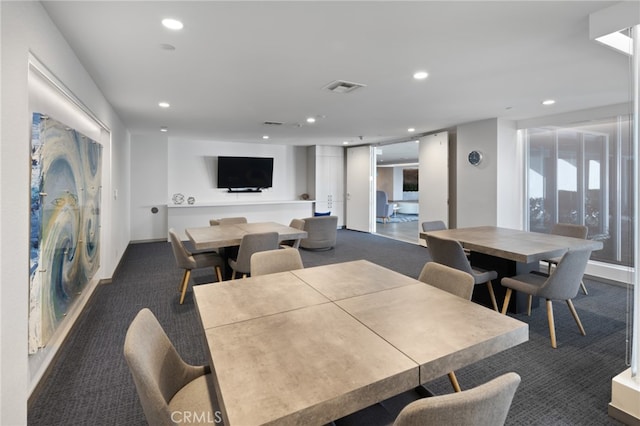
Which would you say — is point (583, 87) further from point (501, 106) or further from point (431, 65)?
point (431, 65)

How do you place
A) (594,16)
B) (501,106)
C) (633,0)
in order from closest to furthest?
(633,0) < (594,16) < (501,106)

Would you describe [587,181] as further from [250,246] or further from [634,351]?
[250,246]

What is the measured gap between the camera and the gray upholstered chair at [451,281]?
5.91 feet

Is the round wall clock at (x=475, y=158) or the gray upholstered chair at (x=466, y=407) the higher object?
the round wall clock at (x=475, y=158)

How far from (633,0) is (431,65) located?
1329 mm

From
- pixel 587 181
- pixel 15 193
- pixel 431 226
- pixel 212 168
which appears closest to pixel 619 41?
pixel 431 226

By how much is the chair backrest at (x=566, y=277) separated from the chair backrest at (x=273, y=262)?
2.03 metres

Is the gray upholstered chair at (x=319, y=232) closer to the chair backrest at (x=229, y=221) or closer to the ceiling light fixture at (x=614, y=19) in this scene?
the chair backrest at (x=229, y=221)

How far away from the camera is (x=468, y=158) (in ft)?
18.8

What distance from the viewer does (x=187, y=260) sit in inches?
140

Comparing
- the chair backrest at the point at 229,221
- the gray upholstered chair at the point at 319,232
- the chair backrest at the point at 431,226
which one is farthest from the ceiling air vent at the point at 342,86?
the gray upholstered chair at the point at 319,232

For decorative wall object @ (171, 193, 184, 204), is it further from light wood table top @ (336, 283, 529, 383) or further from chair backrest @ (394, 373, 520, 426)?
chair backrest @ (394, 373, 520, 426)

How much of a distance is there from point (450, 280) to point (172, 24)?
97.7 inches

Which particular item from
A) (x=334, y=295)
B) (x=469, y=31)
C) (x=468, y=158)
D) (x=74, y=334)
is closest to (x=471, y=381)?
(x=334, y=295)
